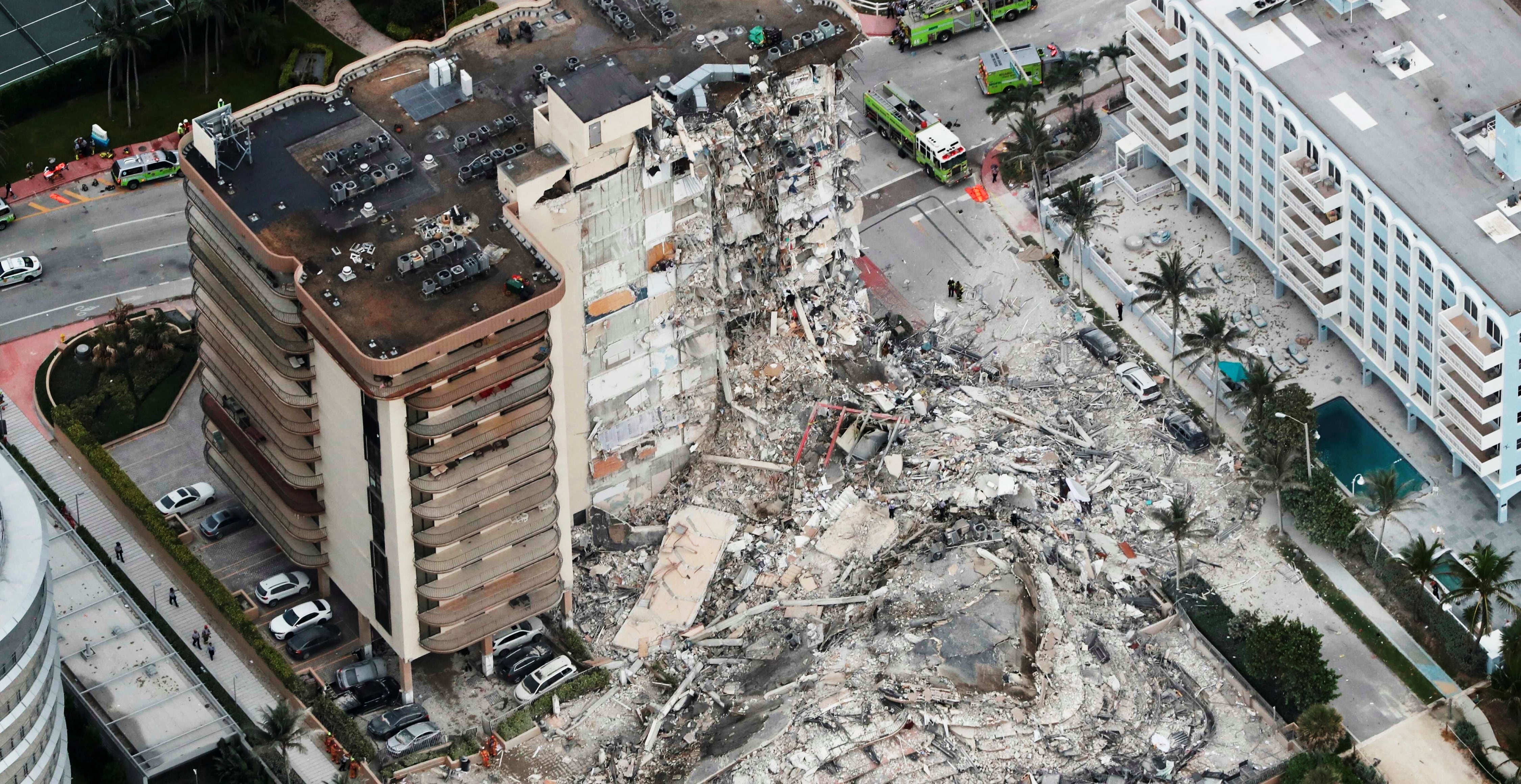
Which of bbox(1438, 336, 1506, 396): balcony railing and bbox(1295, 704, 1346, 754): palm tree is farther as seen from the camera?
bbox(1438, 336, 1506, 396): balcony railing

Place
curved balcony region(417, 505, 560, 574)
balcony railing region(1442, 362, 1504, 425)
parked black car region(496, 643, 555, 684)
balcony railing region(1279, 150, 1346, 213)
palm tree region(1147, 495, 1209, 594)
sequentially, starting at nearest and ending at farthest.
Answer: curved balcony region(417, 505, 560, 574)
parked black car region(496, 643, 555, 684)
palm tree region(1147, 495, 1209, 594)
balcony railing region(1442, 362, 1504, 425)
balcony railing region(1279, 150, 1346, 213)

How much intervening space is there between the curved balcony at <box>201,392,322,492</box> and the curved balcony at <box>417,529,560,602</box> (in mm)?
9886

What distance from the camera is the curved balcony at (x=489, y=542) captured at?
172 meters

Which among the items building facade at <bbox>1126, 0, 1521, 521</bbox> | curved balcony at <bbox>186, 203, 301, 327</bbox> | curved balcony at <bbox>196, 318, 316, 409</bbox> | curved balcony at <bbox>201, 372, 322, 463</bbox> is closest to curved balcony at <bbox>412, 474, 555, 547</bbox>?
curved balcony at <bbox>201, 372, 322, 463</bbox>

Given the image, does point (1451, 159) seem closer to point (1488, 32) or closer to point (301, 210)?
point (1488, 32)

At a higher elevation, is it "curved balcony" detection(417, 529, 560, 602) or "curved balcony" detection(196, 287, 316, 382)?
"curved balcony" detection(196, 287, 316, 382)

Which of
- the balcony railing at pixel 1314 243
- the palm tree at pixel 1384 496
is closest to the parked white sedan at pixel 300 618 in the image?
the palm tree at pixel 1384 496

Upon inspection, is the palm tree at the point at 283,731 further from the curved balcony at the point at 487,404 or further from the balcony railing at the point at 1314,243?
the balcony railing at the point at 1314,243

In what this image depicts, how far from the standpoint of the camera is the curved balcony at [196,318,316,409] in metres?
171

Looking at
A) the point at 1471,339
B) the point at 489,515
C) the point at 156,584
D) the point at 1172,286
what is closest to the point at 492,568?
the point at 489,515

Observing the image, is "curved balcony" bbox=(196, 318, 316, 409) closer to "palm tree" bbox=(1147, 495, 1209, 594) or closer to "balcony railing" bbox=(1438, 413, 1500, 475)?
Result: "palm tree" bbox=(1147, 495, 1209, 594)

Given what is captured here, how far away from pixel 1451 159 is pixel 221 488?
289 ft

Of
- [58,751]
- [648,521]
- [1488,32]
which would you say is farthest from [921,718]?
[1488,32]

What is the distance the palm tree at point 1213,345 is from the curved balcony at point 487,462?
47289mm
